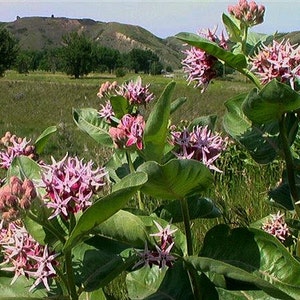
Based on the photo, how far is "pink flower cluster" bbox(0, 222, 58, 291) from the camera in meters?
1.33

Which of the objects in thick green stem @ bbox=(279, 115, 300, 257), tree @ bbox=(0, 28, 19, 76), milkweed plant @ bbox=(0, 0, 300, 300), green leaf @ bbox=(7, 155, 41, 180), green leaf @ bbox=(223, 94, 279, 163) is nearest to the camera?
milkweed plant @ bbox=(0, 0, 300, 300)

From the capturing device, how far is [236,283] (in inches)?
54.7

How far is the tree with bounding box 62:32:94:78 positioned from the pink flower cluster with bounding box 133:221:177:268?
7627 cm

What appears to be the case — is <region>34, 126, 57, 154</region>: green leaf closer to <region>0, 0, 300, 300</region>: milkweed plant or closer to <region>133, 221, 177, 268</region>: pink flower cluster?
<region>0, 0, 300, 300</region>: milkweed plant

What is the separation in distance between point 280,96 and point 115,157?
72cm

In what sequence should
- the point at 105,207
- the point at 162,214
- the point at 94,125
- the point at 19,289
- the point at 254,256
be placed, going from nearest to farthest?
1. the point at 105,207
2. the point at 254,256
3. the point at 19,289
4. the point at 162,214
5. the point at 94,125

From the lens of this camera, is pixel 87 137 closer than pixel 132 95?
No

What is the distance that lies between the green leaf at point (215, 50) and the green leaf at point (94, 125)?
0.47 m

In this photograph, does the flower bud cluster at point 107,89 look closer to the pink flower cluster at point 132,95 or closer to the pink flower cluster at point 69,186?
the pink flower cluster at point 132,95

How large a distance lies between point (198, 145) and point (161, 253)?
0.91 feet

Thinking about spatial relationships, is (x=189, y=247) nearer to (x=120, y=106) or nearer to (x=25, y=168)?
(x=25, y=168)

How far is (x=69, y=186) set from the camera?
130 cm

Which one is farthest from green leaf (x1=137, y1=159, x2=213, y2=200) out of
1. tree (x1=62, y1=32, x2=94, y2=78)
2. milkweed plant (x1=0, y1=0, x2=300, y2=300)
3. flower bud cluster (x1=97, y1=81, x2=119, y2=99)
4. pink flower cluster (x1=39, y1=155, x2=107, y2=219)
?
tree (x1=62, y1=32, x2=94, y2=78)

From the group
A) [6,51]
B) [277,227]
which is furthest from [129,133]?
[6,51]
